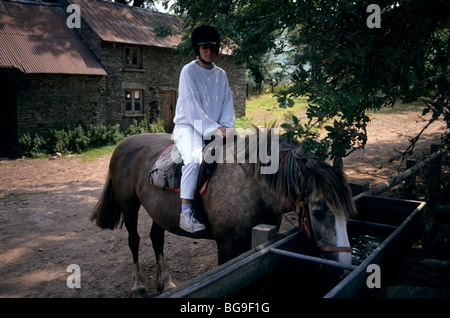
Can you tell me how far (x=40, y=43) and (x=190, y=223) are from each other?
15.1 meters

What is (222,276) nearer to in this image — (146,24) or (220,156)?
(220,156)

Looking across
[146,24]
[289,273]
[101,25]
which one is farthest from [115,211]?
[146,24]

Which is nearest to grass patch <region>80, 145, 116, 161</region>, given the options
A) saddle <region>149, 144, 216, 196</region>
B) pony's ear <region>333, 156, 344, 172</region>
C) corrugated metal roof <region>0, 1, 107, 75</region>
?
corrugated metal roof <region>0, 1, 107, 75</region>

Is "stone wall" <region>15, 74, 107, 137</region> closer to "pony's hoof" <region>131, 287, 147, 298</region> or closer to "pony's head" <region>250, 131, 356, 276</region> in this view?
"pony's hoof" <region>131, 287, 147, 298</region>

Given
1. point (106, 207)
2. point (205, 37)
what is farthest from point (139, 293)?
point (205, 37)

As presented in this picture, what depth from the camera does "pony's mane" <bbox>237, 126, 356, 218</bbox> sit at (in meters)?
2.44

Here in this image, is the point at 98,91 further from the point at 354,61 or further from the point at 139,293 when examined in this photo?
the point at 354,61

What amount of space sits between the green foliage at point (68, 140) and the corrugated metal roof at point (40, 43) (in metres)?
2.54

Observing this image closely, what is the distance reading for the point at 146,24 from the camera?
19.0 m

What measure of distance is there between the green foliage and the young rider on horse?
40.0ft

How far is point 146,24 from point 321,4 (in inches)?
686

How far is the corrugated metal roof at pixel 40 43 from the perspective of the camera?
13441mm

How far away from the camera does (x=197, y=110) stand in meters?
3.24

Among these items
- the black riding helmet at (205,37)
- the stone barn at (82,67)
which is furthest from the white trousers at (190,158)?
the stone barn at (82,67)
